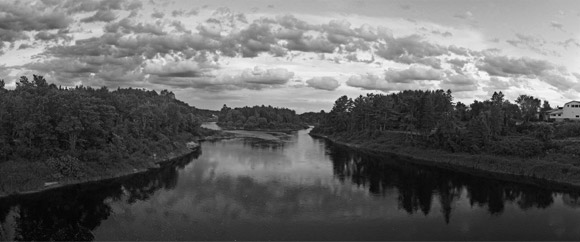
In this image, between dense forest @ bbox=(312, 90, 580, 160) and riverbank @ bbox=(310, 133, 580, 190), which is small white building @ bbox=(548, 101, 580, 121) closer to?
dense forest @ bbox=(312, 90, 580, 160)

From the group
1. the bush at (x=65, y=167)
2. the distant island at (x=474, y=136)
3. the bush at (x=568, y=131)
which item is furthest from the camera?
the bush at (x=568, y=131)

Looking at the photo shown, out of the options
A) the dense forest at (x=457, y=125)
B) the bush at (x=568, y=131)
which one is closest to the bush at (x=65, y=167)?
the dense forest at (x=457, y=125)

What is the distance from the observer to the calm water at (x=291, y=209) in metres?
34.9

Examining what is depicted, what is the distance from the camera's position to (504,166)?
68.8m

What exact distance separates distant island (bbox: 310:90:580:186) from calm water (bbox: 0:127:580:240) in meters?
9.47

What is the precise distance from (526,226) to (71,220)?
143 feet

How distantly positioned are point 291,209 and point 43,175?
31.9 m

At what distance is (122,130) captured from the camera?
229 feet

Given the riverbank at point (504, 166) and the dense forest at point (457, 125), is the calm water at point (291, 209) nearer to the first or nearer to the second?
the riverbank at point (504, 166)

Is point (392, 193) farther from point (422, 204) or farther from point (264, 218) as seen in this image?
point (264, 218)

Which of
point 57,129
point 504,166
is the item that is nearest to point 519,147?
point 504,166

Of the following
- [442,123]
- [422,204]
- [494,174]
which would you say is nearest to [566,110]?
[442,123]

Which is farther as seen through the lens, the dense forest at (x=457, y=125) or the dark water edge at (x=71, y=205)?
the dense forest at (x=457, y=125)

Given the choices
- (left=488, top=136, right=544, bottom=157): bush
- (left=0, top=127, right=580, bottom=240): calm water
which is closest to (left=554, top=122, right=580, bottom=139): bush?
(left=488, top=136, right=544, bottom=157): bush
